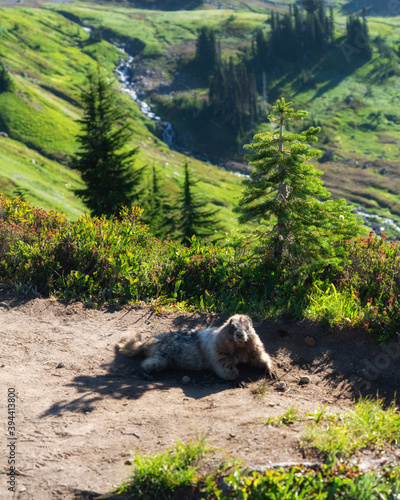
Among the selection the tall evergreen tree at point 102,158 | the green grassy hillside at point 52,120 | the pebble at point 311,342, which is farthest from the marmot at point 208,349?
the green grassy hillside at point 52,120

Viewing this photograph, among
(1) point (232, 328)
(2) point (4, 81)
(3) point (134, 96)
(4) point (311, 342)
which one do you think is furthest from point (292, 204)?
(3) point (134, 96)

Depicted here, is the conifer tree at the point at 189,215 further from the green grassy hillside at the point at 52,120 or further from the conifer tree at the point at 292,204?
the conifer tree at the point at 292,204

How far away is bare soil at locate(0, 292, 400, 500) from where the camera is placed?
17.4 feet

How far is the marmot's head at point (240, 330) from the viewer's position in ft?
23.2

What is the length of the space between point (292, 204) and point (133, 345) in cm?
431

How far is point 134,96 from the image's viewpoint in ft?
535

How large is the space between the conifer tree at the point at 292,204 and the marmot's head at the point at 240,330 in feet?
8.23

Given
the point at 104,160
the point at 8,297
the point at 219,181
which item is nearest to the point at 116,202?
the point at 104,160

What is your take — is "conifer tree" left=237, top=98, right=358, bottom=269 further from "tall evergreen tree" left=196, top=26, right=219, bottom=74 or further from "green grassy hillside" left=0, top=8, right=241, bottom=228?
"tall evergreen tree" left=196, top=26, right=219, bottom=74

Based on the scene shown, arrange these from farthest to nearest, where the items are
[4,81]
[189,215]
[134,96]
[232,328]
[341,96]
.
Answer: [134,96] < [341,96] < [4,81] < [189,215] < [232,328]

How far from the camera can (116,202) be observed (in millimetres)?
28594

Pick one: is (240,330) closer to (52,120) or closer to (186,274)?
(186,274)

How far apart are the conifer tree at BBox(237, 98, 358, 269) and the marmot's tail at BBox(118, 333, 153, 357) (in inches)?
136

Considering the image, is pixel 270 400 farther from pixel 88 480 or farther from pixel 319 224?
pixel 319 224
